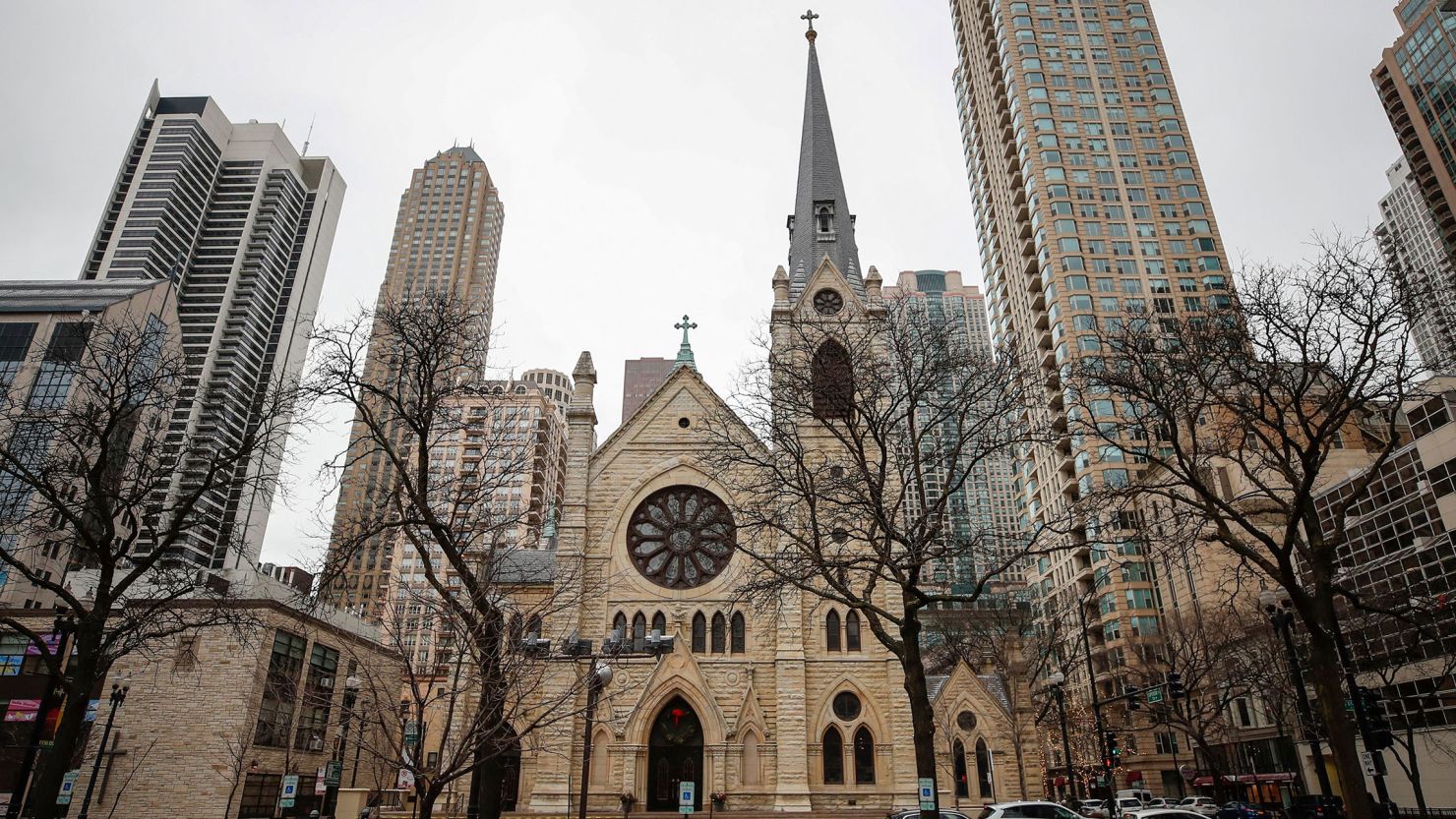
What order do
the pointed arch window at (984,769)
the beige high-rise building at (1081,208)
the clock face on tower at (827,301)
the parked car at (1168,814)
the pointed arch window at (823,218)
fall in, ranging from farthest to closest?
the beige high-rise building at (1081,208), the pointed arch window at (823,218), the clock face on tower at (827,301), the pointed arch window at (984,769), the parked car at (1168,814)

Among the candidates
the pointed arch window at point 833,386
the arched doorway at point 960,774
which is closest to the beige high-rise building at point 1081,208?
the arched doorway at point 960,774

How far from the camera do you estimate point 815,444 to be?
3469cm

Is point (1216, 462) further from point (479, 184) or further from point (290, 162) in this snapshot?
point (479, 184)

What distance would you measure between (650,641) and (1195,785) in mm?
39995

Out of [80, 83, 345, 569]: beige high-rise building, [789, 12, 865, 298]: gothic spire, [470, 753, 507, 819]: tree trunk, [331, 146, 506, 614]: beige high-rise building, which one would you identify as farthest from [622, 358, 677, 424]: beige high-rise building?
[470, 753, 507, 819]: tree trunk

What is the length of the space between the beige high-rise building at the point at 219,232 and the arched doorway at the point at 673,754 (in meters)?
83.7

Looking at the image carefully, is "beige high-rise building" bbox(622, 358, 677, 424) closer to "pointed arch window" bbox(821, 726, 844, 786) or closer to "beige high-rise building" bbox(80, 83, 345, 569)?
"beige high-rise building" bbox(80, 83, 345, 569)

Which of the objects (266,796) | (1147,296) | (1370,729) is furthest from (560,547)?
(1147,296)

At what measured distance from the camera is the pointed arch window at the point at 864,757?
29.4 metres

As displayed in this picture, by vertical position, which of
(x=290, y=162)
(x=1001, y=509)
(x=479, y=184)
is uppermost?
(x=479, y=184)

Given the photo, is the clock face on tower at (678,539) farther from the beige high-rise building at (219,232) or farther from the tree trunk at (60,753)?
the beige high-rise building at (219,232)

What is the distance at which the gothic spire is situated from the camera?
42500mm

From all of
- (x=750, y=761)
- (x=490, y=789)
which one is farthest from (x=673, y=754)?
(x=490, y=789)

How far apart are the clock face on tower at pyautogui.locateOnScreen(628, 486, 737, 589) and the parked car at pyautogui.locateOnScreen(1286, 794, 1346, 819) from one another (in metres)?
19.0
